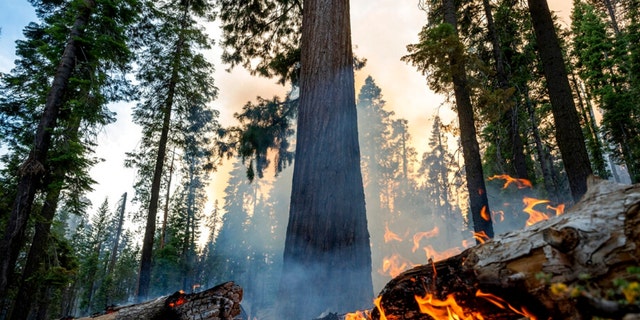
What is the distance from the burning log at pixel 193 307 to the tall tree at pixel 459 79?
7.30 m

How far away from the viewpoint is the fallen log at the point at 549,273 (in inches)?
62.7

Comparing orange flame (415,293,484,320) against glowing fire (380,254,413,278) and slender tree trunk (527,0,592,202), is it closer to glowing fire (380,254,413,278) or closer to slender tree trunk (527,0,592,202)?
glowing fire (380,254,413,278)

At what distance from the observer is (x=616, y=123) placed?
23922 mm

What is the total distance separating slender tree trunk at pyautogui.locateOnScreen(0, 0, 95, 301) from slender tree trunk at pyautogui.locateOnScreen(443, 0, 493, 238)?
38.4 ft

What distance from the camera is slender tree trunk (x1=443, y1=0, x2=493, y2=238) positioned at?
27.0 feet

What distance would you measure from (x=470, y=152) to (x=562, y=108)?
94.8 inches

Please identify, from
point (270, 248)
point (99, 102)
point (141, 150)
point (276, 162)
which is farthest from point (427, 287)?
point (270, 248)

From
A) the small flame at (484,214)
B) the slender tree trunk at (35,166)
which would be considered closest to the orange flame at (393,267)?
the small flame at (484,214)

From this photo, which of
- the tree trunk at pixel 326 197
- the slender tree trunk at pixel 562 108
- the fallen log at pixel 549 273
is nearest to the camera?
the fallen log at pixel 549 273

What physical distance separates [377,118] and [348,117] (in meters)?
45.9

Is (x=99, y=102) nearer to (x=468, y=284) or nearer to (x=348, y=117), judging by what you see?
(x=348, y=117)

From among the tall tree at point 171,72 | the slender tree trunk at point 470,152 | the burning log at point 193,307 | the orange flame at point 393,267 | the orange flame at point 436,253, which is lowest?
the burning log at point 193,307

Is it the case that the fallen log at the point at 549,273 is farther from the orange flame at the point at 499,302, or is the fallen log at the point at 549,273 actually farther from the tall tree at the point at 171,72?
the tall tree at the point at 171,72

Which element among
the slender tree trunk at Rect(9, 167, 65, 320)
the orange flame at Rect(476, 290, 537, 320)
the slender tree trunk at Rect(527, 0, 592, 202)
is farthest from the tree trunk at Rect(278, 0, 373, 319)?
the slender tree trunk at Rect(9, 167, 65, 320)
